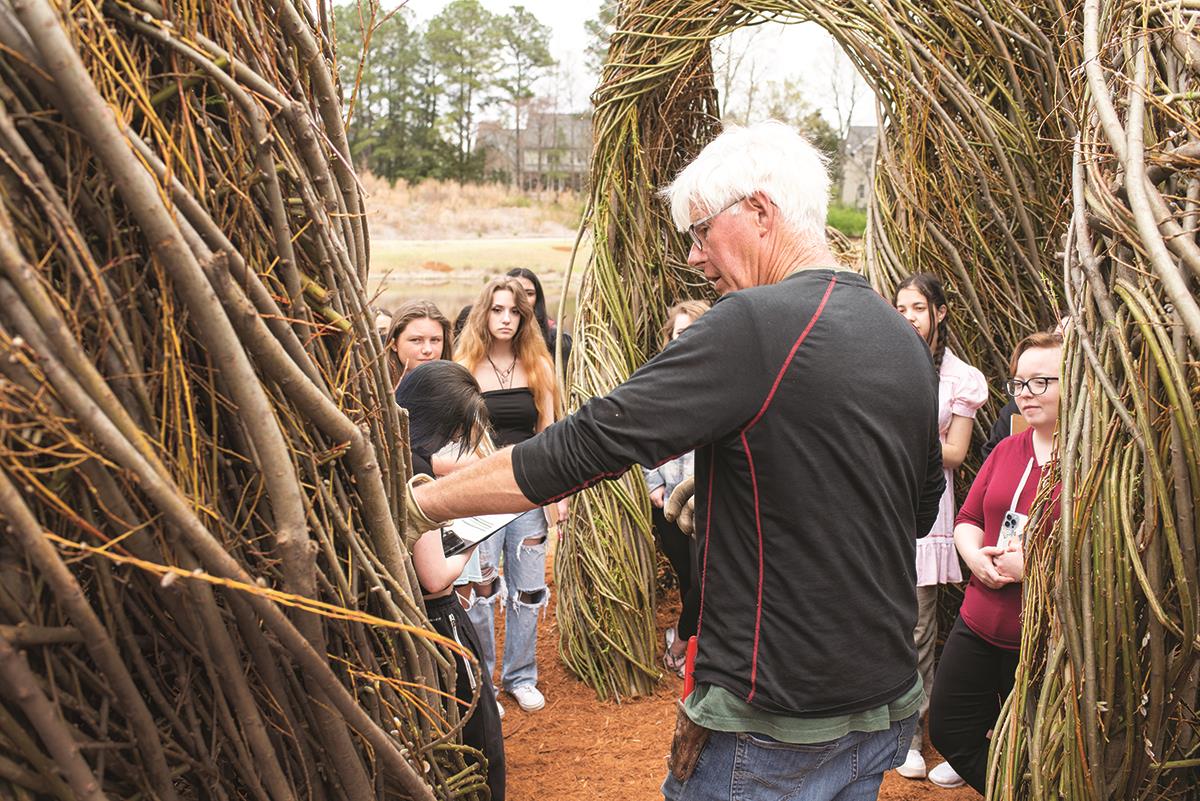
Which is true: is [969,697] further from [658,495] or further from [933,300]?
[658,495]

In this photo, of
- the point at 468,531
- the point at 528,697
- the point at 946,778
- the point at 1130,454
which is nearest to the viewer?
the point at 1130,454

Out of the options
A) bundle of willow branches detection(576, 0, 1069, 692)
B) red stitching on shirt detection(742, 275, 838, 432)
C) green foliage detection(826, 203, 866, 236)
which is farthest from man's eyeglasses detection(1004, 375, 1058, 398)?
green foliage detection(826, 203, 866, 236)

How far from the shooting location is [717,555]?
1.91 meters

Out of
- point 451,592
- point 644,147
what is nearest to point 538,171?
point 644,147

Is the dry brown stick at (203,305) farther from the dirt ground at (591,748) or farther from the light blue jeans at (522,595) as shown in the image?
the light blue jeans at (522,595)

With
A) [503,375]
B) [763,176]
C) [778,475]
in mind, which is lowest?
[503,375]

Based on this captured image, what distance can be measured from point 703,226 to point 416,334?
2.76 m

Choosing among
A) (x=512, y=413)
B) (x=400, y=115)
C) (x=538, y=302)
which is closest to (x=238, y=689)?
(x=512, y=413)

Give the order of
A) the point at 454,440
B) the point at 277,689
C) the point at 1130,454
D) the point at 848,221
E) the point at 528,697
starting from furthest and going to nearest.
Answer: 1. the point at 848,221
2. the point at 528,697
3. the point at 454,440
4. the point at 1130,454
5. the point at 277,689

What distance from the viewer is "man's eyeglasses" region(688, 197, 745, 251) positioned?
6.42ft

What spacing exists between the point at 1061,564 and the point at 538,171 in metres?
42.4

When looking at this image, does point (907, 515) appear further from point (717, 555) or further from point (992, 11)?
point (992, 11)

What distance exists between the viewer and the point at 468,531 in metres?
A: 2.23

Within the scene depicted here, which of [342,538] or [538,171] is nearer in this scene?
[342,538]
